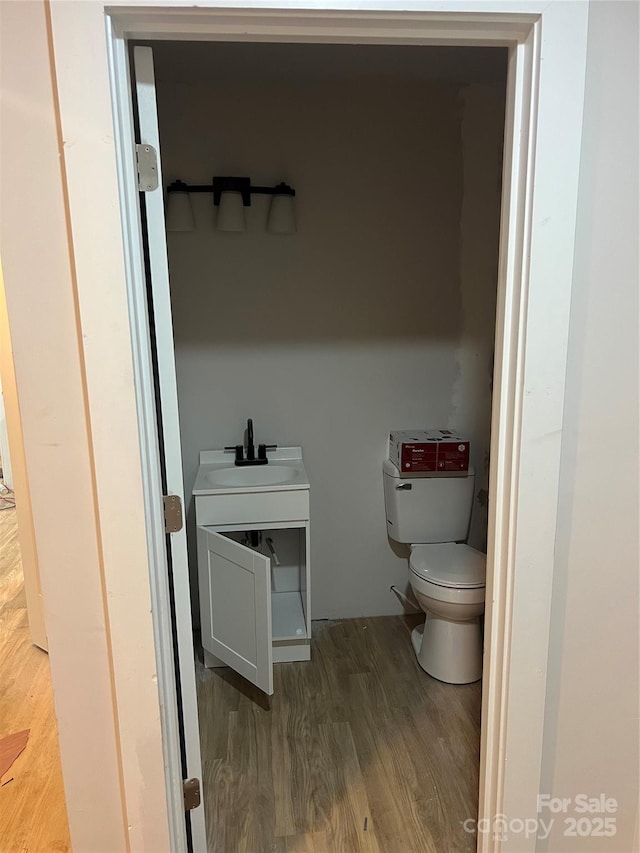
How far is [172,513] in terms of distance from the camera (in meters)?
1.32

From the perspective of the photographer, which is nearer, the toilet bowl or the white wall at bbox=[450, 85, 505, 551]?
the toilet bowl

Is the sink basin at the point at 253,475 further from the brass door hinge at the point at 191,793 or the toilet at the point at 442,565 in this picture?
the brass door hinge at the point at 191,793

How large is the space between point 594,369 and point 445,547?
1500 millimetres

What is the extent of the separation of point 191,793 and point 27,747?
90 centimetres

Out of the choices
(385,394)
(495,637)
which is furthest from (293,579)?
(495,637)

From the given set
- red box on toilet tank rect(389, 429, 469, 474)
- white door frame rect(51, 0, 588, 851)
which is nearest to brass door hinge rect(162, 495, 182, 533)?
white door frame rect(51, 0, 588, 851)

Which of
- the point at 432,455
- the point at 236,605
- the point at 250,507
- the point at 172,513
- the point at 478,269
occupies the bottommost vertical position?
the point at 236,605

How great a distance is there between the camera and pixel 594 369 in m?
1.23

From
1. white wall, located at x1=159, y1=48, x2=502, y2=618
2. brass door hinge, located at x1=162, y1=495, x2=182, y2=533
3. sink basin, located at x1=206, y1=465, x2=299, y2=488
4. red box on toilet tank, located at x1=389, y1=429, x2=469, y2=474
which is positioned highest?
white wall, located at x1=159, y1=48, x2=502, y2=618

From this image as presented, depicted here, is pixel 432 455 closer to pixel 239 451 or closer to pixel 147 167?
pixel 239 451

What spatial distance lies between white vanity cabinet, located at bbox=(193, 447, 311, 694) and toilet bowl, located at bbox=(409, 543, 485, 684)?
0.48 m

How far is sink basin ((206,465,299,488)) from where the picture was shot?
250 cm

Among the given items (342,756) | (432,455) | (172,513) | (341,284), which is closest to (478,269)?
(341,284)

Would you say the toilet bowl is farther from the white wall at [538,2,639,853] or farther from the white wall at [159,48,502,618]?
the white wall at [538,2,639,853]
